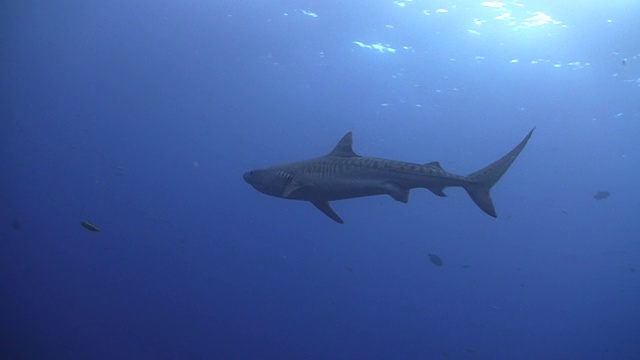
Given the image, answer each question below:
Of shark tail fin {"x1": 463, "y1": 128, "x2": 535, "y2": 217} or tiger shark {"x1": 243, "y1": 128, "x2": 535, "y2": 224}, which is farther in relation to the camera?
shark tail fin {"x1": 463, "y1": 128, "x2": 535, "y2": 217}

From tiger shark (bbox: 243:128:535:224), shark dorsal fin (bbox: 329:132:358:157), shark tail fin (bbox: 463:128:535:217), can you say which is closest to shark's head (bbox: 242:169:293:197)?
tiger shark (bbox: 243:128:535:224)

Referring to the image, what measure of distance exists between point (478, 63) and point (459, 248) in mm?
44194

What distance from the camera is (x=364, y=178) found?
24.9 ft

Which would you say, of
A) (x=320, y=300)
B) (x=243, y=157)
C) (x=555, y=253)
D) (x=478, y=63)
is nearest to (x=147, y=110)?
(x=243, y=157)

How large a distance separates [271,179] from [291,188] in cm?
40

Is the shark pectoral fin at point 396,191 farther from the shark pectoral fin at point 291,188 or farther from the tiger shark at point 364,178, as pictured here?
the shark pectoral fin at point 291,188

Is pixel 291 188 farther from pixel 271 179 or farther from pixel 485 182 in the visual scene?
pixel 485 182

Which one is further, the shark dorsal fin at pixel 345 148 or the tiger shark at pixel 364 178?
the shark dorsal fin at pixel 345 148

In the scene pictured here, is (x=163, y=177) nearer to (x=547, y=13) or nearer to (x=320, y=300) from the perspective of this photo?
(x=320, y=300)

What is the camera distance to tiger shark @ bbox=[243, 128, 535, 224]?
24.5 ft

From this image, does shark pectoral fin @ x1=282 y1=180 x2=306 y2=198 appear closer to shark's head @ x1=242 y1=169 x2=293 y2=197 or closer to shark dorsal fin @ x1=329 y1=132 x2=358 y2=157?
shark's head @ x1=242 y1=169 x2=293 y2=197

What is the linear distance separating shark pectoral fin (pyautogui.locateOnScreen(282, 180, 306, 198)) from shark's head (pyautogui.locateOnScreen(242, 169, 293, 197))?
0.05 m

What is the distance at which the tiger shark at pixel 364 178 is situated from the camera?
7.46 m

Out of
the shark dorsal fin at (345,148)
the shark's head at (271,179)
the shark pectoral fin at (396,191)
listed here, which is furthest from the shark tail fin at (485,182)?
the shark's head at (271,179)
